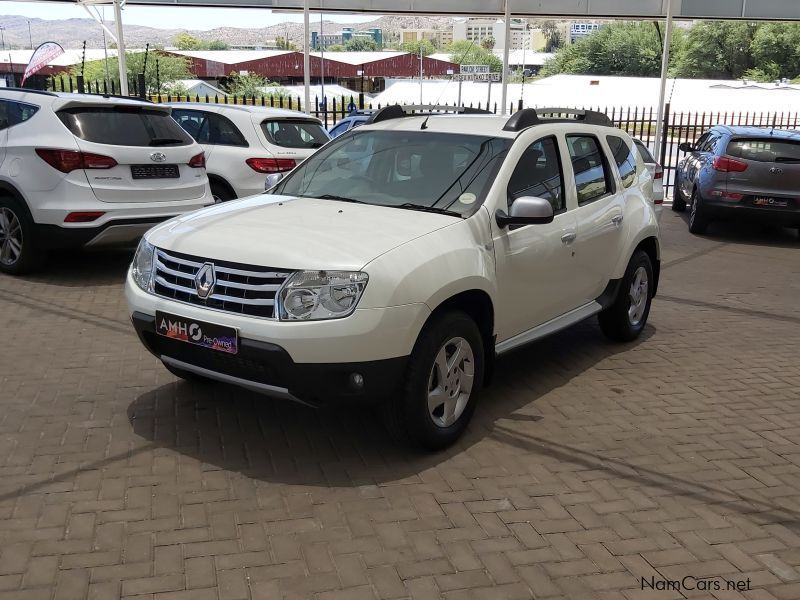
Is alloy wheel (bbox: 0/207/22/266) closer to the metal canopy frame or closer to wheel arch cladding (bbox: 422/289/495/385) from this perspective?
wheel arch cladding (bbox: 422/289/495/385)

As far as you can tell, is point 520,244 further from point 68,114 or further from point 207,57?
point 207,57

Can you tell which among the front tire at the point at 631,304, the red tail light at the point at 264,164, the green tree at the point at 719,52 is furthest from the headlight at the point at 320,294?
the green tree at the point at 719,52

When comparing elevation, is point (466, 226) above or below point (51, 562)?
above

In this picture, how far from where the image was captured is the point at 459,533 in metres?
3.67

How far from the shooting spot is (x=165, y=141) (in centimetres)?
836

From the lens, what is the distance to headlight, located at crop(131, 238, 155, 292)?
177 inches

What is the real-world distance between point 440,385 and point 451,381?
108 mm

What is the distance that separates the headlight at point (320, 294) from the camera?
390 cm

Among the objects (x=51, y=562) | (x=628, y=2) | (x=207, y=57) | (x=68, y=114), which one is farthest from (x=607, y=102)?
(x=51, y=562)

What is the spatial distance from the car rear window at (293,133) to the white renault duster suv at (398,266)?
14.5 ft

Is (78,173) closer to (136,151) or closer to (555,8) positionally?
(136,151)

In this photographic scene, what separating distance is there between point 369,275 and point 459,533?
49.7 inches

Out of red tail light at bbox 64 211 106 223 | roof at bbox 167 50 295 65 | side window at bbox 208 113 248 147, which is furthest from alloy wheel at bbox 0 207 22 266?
roof at bbox 167 50 295 65

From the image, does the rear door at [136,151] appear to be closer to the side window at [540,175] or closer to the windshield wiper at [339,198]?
the windshield wiper at [339,198]
